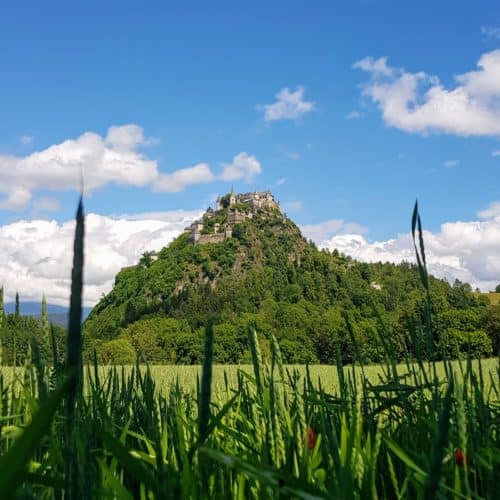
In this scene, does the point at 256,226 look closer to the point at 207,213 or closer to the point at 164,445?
the point at 207,213

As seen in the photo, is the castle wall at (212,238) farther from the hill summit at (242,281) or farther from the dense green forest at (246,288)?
the dense green forest at (246,288)

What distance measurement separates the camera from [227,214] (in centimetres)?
16225

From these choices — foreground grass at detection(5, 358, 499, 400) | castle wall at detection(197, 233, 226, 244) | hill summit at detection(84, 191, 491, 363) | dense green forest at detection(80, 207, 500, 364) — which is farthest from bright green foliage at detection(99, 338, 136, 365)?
castle wall at detection(197, 233, 226, 244)

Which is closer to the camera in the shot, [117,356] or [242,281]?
[117,356]

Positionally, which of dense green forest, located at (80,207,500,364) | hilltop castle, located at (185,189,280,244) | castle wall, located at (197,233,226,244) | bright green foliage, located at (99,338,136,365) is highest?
hilltop castle, located at (185,189,280,244)

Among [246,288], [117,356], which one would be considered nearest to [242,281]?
[246,288]

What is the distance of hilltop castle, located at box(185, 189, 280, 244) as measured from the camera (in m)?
158

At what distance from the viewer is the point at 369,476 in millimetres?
1021

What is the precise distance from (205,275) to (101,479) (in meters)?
149

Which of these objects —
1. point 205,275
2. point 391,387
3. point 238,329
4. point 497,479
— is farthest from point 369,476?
point 205,275

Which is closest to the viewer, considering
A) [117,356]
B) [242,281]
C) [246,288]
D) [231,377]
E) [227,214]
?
[231,377]

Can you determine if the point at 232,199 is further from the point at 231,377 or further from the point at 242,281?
the point at 231,377

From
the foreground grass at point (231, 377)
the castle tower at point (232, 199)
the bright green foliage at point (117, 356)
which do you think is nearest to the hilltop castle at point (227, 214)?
the castle tower at point (232, 199)

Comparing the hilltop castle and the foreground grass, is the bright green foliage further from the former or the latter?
the hilltop castle
